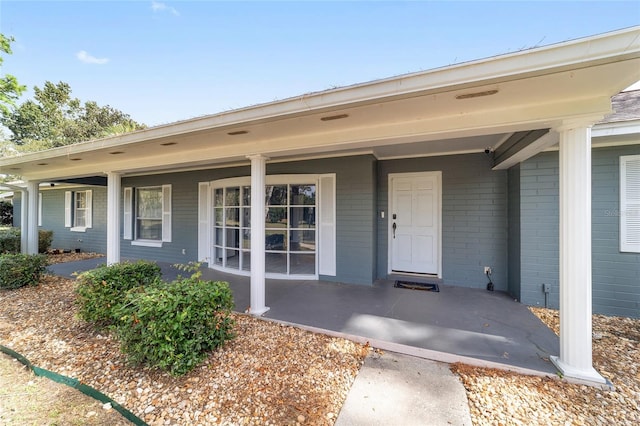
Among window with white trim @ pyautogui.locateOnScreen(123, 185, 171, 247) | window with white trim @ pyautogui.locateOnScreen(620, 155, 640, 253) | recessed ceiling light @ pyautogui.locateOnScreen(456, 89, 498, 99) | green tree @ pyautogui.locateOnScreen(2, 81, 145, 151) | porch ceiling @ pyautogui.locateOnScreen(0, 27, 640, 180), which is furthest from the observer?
green tree @ pyautogui.locateOnScreen(2, 81, 145, 151)

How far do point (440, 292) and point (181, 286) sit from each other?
4113 millimetres

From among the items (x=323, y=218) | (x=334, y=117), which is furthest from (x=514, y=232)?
(x=334, y=117)

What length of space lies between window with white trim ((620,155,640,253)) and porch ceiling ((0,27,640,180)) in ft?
5.64

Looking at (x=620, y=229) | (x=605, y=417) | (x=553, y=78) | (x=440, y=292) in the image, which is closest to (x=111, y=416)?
(x=605, y=417)

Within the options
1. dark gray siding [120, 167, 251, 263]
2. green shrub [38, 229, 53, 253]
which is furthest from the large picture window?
green shrub [38, 229, 53, 253]

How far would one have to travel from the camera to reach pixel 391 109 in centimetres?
257

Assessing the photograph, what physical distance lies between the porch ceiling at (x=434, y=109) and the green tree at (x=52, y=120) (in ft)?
70.2

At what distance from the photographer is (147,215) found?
7965 mm

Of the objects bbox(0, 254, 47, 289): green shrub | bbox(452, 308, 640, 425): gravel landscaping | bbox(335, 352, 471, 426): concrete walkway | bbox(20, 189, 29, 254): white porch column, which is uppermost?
bbox(20, 189, 29, 254): white porch column

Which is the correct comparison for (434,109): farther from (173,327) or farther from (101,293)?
(101,293)

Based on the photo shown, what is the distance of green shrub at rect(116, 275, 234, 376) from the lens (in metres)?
2.32

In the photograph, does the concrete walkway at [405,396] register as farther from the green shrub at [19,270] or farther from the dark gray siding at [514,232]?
the green shrub at [19,270]

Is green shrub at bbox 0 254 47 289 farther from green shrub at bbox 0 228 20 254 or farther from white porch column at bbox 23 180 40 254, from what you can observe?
green shrub at bbox 0 228 20 254

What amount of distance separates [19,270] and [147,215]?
3084 millimetres
